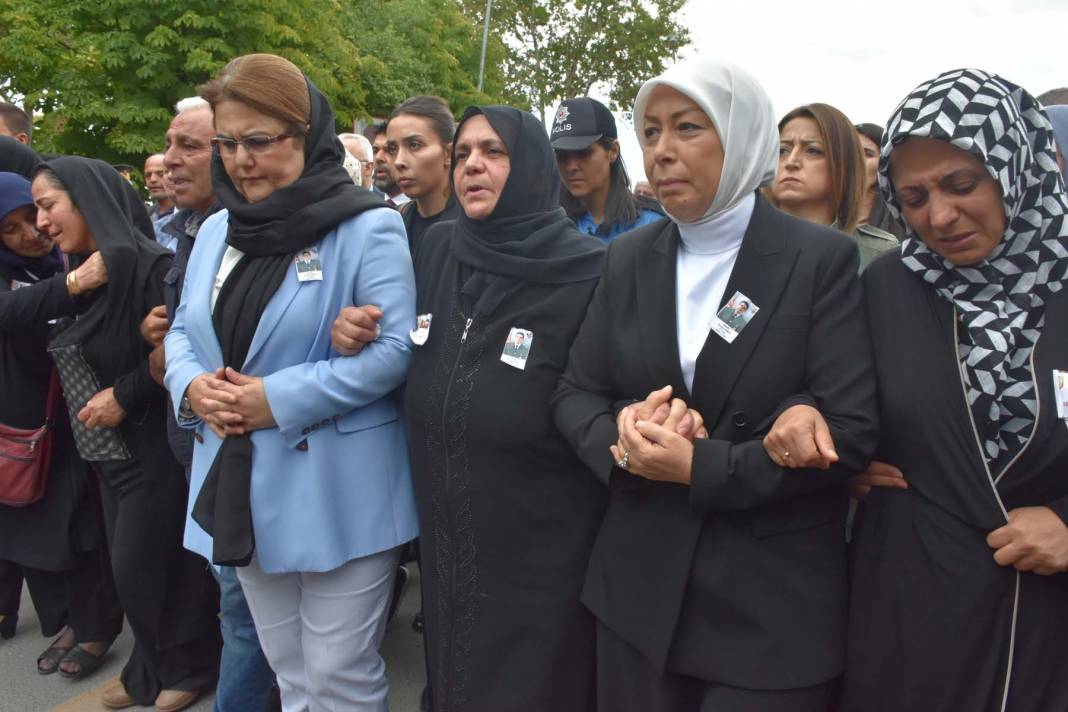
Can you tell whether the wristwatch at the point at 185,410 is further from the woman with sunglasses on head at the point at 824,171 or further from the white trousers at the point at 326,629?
the woman with sunglasses on head at the point at 824,171

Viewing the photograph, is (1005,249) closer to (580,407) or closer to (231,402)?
(580,407)

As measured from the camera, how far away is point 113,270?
3191mm

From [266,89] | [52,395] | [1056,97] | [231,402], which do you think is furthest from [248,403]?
[1056,97]

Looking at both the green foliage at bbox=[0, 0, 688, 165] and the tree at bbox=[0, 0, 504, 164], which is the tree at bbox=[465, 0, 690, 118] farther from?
the tree at bbox=[0, 0, 504, 164]

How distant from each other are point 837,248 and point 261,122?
168 centimetres

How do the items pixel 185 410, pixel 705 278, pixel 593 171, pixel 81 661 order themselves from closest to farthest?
pixel 705 278 → pixel 185 410 → pixel 81 661 → pixel 593 171

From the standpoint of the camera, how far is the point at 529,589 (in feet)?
7.71

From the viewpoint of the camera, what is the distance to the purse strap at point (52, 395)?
367cm

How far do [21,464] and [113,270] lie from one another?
112 centimetres

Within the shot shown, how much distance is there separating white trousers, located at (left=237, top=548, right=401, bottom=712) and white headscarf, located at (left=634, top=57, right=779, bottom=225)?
1.52 meters

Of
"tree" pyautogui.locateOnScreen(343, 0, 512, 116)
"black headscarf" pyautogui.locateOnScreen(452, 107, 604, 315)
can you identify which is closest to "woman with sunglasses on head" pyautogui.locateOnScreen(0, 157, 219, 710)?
"black headscarf" pyautogui.locateOnScreen(452, 107, 604, 315)

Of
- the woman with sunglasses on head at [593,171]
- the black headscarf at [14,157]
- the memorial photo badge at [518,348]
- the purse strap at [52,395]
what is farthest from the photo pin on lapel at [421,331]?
the black headscarf at [14,157]

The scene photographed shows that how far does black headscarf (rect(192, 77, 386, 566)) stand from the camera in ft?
7.95

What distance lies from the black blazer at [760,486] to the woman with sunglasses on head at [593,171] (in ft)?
6.69
